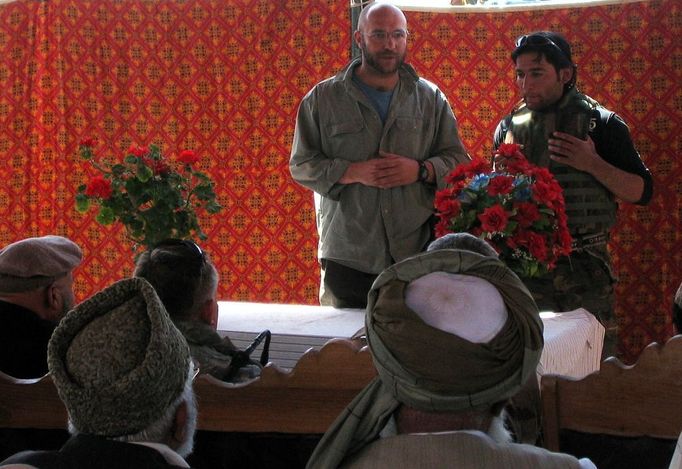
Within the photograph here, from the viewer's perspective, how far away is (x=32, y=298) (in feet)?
10.2

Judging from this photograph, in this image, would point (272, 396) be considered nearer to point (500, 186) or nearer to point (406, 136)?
point (500, 186)

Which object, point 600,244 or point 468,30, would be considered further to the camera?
point 468,30

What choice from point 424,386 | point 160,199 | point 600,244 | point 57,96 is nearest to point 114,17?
point 57,96

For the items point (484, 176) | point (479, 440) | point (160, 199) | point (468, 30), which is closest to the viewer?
point (479, 440)

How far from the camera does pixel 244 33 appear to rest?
6.10 meters

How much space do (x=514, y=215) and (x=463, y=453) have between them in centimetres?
189

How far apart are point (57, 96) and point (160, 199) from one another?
300cm

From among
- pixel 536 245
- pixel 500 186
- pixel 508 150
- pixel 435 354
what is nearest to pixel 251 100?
pixel 508 150

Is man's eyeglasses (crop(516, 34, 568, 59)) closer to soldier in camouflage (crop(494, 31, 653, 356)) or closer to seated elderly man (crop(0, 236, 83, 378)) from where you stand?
soldier in camouflage (crop(494, 31, 653, 356))

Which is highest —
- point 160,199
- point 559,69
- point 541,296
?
point 559,69

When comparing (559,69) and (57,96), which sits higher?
(559,69)

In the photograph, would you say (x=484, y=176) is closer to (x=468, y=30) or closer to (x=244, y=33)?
(x=468, y=30)

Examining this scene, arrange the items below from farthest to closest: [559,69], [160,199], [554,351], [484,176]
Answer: [559,69]
[160,199]
[484,176]
[554,351]

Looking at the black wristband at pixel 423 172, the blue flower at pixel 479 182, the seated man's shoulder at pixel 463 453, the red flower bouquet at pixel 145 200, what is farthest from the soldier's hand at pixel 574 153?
the seated man's shoulder at pixel 463 453
